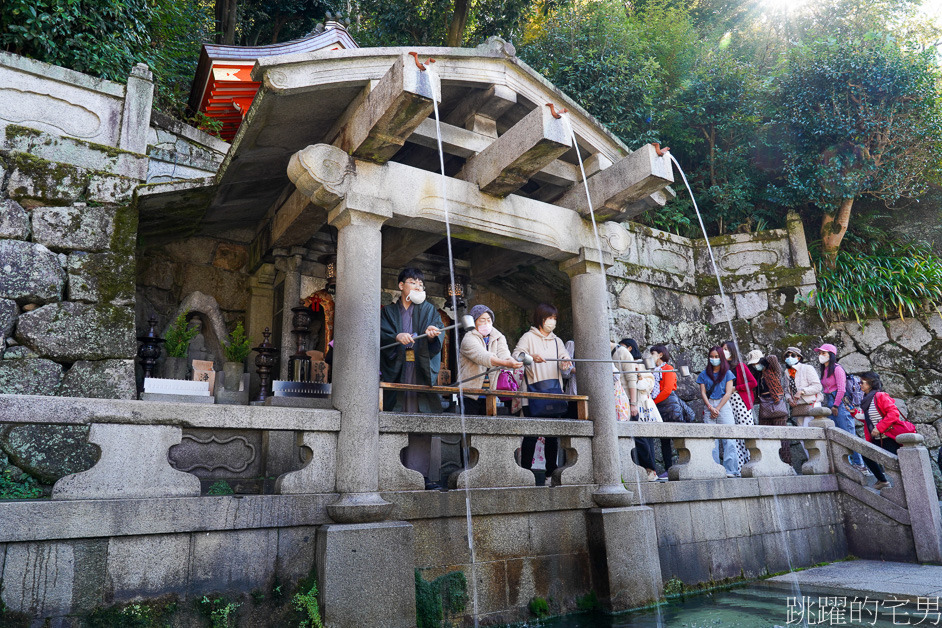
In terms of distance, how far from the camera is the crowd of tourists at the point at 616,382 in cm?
556

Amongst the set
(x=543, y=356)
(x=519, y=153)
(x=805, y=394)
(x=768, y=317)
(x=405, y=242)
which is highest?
(x=405, y=242)

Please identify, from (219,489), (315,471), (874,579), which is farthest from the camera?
(874,579)

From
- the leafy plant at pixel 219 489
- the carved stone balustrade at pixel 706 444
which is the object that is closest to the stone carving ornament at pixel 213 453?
the leafy plant at pixel 219 489

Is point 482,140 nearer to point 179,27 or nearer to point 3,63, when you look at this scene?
point 3,63

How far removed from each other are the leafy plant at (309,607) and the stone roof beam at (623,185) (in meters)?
4.65

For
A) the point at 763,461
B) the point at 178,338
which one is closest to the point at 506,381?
the point at 763,461

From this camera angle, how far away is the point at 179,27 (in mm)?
13195

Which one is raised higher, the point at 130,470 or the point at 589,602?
the point at 130,470

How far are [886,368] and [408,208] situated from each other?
10724 millimetres

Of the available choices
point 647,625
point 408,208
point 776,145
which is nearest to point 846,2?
point 776,145

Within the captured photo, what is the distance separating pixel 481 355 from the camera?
5.59 metres

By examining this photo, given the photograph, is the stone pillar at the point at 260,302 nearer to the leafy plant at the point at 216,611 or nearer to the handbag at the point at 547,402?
the handbag at the point at 547,402

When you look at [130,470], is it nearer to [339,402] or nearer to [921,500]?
[339,402]

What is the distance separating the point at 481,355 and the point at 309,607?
8.15 feet
